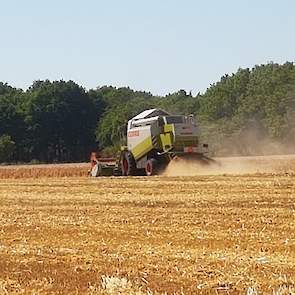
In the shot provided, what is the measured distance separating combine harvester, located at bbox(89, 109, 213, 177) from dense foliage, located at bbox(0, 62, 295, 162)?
113 feet

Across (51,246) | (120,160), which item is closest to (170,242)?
(51,246)

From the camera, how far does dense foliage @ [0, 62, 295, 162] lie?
3027 inches

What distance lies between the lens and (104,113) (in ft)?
338

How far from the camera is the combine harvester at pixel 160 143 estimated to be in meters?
31.4

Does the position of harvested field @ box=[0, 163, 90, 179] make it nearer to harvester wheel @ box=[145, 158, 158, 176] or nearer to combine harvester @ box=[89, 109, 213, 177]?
combine harvester @ box=[89, 109, 213, 177]

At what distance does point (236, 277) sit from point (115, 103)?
106366 mm

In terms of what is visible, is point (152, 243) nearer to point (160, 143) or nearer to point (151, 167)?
point (151, 167)

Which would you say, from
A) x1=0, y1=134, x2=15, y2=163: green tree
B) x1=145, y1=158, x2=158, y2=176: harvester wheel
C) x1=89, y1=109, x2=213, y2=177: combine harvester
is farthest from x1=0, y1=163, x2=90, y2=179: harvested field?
x1=0, y1=134, x2=15, y2=163: green tree

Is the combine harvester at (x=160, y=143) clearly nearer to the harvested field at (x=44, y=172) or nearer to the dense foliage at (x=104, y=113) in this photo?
the harvested field at (x=44, y=172)

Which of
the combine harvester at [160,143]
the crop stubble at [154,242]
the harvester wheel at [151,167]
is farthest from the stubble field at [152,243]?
the harvester wheel at [151,167]

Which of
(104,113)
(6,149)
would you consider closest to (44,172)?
(6,149)

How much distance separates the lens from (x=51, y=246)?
36.1ft

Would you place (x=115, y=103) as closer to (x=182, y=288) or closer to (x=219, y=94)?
(x=219, y=94)

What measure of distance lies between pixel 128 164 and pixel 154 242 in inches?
903
